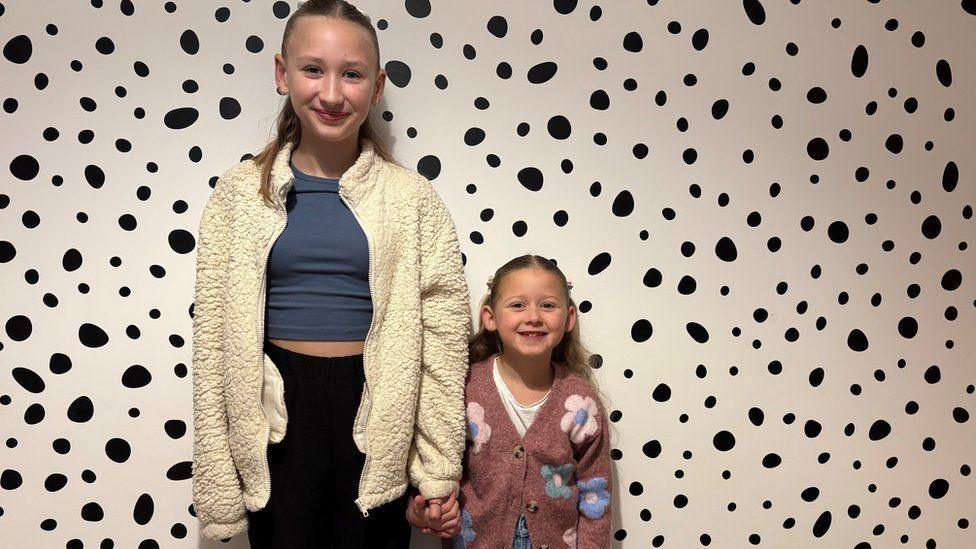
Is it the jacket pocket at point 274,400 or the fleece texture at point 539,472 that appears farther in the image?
the fleece texture at point 539,472

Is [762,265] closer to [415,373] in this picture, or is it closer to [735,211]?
[735,211]

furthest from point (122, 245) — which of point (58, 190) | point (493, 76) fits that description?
point (493, 76)

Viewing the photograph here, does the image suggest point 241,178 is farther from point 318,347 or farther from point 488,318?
point 488,318

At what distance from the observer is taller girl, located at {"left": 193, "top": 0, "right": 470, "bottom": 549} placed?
123 cm

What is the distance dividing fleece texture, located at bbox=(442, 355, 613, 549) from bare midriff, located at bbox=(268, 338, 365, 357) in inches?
11.6

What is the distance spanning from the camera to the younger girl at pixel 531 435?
1384 mm

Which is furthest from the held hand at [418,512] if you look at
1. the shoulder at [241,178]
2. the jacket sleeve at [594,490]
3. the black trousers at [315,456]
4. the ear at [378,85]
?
the ear at [378,85]

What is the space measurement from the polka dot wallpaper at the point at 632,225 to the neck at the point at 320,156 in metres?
0.20

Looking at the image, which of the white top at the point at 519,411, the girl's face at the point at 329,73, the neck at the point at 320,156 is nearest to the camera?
the girl's face at the point at 329,73

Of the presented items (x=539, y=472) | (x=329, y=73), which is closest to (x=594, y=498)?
(x=539, y=472)

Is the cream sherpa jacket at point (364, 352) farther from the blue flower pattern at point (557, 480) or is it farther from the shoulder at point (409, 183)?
the blue flower pattern at point (557, 480)

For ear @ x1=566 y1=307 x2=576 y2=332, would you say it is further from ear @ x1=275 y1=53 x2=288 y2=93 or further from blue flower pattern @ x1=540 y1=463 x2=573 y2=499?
ear @ x1=275 y1=53 x2=288 y2=93

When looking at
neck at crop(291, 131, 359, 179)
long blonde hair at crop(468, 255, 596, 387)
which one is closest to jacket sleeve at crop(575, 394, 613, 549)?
long blonde hair at crop(468, 255, 596, 387)

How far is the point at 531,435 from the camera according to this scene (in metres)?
1.40
